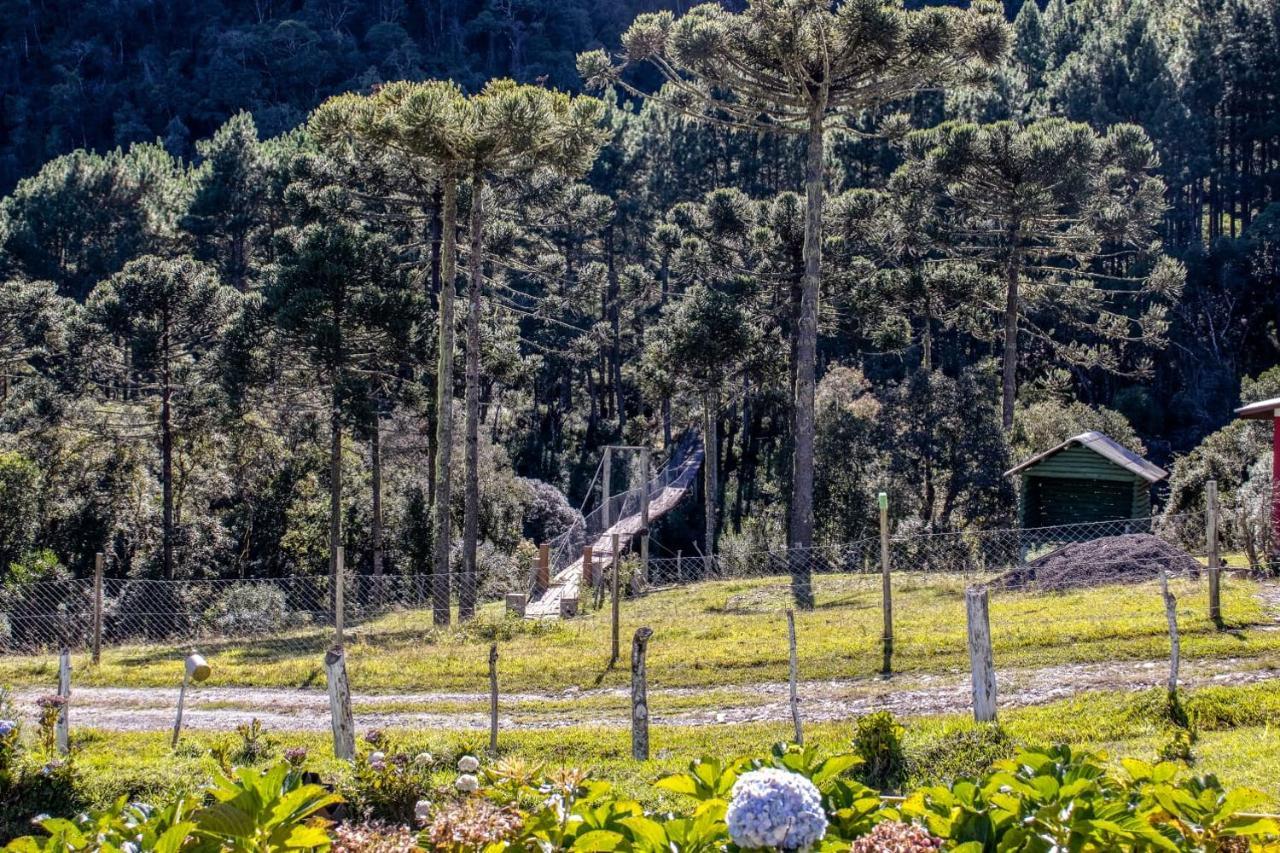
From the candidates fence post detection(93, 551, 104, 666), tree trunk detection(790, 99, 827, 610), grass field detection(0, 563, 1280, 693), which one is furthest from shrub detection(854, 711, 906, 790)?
tree trunk detection(790, 99, 827, 610)

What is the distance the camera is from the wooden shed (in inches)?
895

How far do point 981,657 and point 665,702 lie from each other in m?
3.68

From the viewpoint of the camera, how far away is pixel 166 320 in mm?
28094

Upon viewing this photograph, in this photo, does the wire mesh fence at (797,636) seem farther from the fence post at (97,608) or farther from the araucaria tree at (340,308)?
the araucaria tree at (340,308)

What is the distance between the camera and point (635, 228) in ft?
187

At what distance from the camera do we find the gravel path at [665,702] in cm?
1035

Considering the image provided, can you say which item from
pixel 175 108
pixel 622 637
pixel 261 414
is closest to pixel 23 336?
pixel 261 414

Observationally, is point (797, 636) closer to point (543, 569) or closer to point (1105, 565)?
point (1105, 565)

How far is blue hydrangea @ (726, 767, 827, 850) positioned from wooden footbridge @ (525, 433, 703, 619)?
32.6 ft

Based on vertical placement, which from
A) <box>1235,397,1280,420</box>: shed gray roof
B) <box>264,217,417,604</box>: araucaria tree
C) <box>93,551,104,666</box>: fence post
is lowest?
<box>93,551,104,666</box>: fence post

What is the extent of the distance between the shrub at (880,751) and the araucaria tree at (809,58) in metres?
13.9

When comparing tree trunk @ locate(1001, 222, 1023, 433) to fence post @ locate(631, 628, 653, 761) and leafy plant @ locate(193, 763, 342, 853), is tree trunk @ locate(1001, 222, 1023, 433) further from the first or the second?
leafy plant @ locate(193, 763, 342, 853)

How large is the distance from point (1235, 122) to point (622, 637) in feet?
157

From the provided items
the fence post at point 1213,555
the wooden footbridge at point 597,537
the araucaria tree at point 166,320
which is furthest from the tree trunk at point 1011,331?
the araucaria tree at point 166,320
